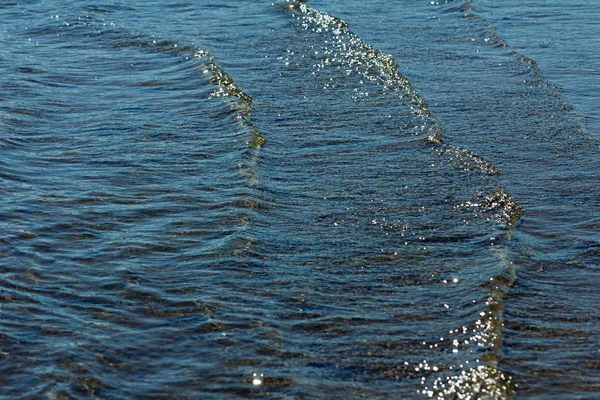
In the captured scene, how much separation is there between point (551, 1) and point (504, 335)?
46.9ft

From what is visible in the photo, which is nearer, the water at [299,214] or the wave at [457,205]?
the wave at [457,205]

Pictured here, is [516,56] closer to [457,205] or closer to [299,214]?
[457,205]

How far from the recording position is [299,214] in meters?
10.1

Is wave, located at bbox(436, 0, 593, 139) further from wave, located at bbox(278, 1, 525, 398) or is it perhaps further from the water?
wave, located at bbox(278, 1, 525, 398)

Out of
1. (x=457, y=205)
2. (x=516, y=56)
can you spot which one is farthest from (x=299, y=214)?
(x=516, y=56)


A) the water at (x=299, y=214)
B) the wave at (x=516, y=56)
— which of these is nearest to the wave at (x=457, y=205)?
the water at (x=299, y=214)

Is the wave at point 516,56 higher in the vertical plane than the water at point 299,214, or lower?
higher

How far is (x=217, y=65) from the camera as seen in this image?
1569cm

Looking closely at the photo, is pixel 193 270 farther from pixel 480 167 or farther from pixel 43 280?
pixel 480 167

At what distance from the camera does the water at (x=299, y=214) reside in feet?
24.1

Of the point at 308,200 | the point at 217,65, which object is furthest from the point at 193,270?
the point at 217,65

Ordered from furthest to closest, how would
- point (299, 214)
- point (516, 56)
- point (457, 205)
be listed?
point (516, 56) → point (457, 205) → point (299, 214)

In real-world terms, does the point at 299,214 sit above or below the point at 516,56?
below

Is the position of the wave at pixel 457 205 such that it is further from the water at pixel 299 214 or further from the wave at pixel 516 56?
the wave at pixel 516 56
